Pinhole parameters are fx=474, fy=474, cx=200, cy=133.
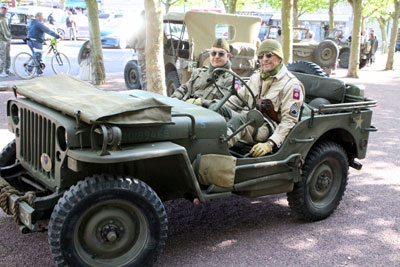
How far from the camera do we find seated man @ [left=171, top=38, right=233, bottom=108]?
18.0 ft

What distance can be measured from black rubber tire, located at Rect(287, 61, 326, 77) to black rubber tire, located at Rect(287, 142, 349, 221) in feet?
3.94

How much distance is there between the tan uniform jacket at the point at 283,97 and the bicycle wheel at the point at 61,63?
1023 centimetres

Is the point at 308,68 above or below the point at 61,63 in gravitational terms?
above

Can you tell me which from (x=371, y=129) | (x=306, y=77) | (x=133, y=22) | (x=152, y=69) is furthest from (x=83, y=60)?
(x=371, y=129)

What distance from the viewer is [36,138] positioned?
3.67 m

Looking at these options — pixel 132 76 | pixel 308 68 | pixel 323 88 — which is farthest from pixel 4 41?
pixel 323 88

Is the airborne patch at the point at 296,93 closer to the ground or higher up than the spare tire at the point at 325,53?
higher up

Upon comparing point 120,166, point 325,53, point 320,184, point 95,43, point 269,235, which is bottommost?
point 269,235

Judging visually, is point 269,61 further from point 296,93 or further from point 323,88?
point 323,88

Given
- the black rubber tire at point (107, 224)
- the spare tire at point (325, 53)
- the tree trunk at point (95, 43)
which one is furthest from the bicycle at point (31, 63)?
the black rubber tire at point (107, 224)

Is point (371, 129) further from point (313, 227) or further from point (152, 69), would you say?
point (152, 69)

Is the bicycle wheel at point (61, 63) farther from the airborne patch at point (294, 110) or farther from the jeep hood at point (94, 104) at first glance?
the airborne patch at point (294, 110)

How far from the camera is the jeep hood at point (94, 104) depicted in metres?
3.14

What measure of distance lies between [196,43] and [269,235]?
7545mm
